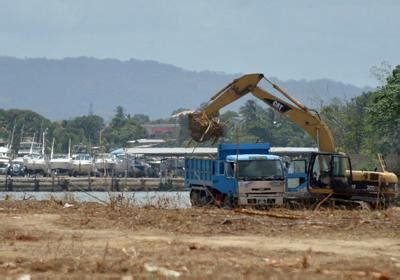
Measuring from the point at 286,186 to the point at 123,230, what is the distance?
13399mm

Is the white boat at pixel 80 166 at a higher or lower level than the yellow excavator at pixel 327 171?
higher

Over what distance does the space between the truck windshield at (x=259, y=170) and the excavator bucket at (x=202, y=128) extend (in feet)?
7.22

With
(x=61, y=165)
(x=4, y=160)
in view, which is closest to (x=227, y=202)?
(x=61, y=165)

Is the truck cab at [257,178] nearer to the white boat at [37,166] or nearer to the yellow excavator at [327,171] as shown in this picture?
the yellow excavator at [327,171]

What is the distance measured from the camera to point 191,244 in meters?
21.7

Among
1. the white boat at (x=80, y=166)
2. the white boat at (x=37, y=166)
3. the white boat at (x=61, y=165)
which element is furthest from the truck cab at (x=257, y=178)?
the white boat at (x=37, y=166)

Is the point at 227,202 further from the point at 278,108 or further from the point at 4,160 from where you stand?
the point at 4,160

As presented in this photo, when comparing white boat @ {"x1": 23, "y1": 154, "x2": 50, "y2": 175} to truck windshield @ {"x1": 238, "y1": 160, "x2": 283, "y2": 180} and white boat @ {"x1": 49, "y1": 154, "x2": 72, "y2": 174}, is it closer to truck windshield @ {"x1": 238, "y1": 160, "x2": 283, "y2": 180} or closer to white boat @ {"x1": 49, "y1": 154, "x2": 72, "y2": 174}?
white boat @ {"x1": 49, "y1": 154, "x2": 72, "y2": 174}

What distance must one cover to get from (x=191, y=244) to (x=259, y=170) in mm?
16288

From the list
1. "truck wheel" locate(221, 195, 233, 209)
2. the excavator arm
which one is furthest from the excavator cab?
"truck wheel" locate(221, 195, 233, 209)

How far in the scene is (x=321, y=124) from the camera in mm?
40969

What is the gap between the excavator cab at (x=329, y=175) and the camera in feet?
124

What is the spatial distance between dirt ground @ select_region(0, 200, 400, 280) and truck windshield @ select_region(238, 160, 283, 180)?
15.4ft

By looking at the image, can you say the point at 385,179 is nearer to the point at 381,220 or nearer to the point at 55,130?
the point at 381,220
